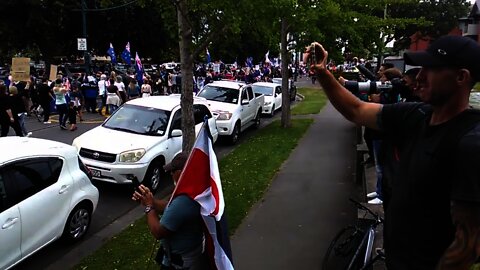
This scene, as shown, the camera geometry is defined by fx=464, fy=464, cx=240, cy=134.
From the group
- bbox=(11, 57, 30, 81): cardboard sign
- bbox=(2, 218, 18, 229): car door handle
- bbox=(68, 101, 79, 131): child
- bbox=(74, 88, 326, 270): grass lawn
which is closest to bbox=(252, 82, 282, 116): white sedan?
bbox=(74, 88, 326, 270): grass lawn

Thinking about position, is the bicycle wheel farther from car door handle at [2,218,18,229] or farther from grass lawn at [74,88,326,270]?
car door handle at [2,218,18,229]

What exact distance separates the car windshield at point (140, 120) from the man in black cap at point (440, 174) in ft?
27.0

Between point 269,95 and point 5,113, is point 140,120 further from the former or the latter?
point 269,95

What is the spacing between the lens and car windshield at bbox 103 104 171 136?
32.8 feet

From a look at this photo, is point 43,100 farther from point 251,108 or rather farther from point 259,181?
point 259,181

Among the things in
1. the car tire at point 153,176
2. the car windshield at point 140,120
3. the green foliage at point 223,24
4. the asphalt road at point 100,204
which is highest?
the green foliage at point 223,24

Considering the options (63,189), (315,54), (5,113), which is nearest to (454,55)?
(315,54)

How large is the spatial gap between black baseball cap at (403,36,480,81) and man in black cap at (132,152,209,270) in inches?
78.4

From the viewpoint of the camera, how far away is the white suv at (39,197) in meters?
5.31

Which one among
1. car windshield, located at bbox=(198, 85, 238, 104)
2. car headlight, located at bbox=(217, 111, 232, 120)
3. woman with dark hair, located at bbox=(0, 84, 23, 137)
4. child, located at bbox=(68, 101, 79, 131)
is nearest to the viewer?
woman with dark hair, located at bbox=(0, 84, 23, 137)

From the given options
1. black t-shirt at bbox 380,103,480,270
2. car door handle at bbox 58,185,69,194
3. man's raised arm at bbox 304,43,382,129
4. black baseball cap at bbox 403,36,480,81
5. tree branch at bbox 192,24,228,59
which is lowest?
car door handle at bbox 58,185,69,194

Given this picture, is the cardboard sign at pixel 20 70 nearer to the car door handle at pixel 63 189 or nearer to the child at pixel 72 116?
the child at pixel 72 116

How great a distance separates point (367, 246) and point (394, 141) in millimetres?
2813

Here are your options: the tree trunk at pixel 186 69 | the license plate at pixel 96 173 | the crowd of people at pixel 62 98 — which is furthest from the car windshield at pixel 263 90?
the tree trunk at pixel 186 69
